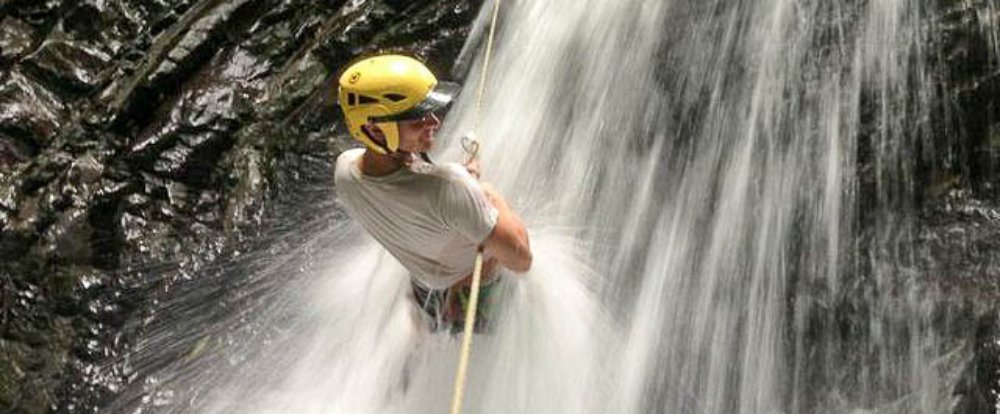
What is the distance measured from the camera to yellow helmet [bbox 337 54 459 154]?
317 centimetres

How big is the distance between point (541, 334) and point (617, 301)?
70 centimetres

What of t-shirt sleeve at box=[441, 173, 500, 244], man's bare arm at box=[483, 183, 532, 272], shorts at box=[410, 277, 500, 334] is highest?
t-shirt sleeve at box=[441, 173, 500, 244]

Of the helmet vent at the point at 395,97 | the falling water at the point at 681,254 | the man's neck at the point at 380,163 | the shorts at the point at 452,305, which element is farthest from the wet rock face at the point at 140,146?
the helmet vent at the point at 395,97

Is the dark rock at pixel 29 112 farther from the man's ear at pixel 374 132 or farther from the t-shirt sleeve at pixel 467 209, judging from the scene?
the t-shirt sleeve at pixel 467 209

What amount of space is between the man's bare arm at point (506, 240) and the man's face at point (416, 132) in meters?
0.38

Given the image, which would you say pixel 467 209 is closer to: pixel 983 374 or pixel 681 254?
pixel 681 254

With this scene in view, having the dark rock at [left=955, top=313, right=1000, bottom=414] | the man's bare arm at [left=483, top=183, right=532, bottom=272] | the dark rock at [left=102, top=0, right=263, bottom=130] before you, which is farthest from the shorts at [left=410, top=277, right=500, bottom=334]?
the dark rock at [left=102, top=0, right=263, bottom=130]

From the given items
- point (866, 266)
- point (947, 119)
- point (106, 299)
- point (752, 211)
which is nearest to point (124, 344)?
point (106, 299)

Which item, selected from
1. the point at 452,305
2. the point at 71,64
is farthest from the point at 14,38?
the point at 452,305

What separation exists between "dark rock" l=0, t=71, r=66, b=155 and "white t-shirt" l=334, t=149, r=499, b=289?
16.5 ft

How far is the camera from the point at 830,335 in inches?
184

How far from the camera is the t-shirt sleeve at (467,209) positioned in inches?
129

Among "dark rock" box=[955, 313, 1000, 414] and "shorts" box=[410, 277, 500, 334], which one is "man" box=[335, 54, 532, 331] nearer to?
"shorts" box=[410, 277, 500, 334]

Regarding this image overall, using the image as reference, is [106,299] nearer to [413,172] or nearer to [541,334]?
[541,334]
